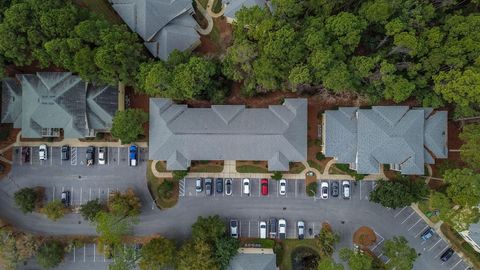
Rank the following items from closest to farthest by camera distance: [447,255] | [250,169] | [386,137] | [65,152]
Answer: [386,137] < [447,255] < [250,169] < [65,152]

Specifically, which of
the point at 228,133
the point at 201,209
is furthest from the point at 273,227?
the point at 228,133

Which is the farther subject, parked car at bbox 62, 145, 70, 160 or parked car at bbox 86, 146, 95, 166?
parked car at bbox 62, 145, 70, 160

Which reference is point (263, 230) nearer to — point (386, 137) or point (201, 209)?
point (201, 209)

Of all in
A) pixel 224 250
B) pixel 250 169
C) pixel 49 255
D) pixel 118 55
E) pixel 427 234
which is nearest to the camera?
pixel 118 55

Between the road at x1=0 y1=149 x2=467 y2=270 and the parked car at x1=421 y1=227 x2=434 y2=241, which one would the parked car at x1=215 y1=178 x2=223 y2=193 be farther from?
the parked car at x1=421 y1=227 x2=434 y2=241

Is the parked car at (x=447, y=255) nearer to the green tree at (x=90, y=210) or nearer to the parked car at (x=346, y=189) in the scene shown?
the parked car at (x=346, y=189)

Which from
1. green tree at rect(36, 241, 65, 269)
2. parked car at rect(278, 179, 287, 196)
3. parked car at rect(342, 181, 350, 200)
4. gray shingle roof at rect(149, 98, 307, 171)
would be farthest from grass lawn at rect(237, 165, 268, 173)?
green tree at rect(36, 241, 65, 269)
